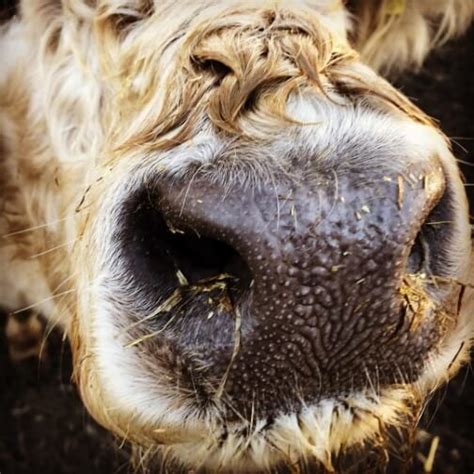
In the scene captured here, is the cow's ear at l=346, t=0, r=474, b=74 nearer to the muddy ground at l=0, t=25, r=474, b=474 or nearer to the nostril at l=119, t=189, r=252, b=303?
the muddy ground at l=0, t=25, r=474, b=474

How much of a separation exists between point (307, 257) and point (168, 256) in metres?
0.18

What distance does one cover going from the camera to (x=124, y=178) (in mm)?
1427

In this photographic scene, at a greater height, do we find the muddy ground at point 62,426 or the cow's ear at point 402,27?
the cow's ear at point 402,27

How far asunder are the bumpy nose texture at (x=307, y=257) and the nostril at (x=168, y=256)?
0.10ft

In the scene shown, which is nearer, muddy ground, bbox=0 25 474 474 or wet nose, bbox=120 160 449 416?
wet nose, bbox=120 160 449 416

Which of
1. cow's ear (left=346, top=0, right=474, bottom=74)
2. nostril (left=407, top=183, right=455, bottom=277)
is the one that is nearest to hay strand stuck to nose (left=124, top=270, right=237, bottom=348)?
nostril (left=407, top=183, right=455, bottom=277)

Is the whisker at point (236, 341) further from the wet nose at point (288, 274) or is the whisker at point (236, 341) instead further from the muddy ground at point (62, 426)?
the muddy ground at point (62, 426)

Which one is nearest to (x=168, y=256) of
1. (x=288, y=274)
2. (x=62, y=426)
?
(x=288, y=274)

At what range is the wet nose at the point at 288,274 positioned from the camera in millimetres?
1294

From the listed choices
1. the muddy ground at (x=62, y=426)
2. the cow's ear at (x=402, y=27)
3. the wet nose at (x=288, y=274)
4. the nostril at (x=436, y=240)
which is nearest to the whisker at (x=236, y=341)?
the wet nose at (x=288, y=274)

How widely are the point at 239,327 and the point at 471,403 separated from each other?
1.71 metres

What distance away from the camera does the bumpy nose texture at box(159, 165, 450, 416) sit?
50.8 inches

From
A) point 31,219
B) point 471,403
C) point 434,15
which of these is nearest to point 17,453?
point 31,219

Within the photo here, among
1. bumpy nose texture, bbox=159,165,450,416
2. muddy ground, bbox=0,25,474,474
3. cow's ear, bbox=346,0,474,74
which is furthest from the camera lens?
muddy ground, bbox=0,25,474,474
